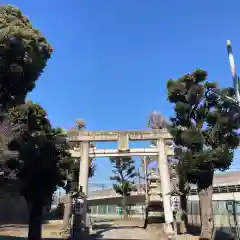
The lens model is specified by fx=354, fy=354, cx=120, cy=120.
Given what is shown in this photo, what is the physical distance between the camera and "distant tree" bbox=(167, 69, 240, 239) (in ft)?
61.1

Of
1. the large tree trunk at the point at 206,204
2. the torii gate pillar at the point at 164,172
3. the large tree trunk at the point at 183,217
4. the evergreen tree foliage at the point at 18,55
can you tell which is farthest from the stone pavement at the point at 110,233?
the evergreen tree foliage at the point at 18,55

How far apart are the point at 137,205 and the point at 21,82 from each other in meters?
37.6

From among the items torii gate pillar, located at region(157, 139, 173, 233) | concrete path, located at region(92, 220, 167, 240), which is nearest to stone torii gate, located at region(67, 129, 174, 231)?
torii gate pillar, located at region(157, 139, 173, 233)

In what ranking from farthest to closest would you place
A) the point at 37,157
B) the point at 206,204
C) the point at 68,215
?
the point at 68,215, the point at 206,204, the point at 37,157

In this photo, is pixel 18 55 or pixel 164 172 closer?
pixel 18 55

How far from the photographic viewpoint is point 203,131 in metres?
19.6

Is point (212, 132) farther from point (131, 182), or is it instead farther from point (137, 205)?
point (137, 205)

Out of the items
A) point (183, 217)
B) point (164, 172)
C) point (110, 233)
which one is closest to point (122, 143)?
point (164, 172)

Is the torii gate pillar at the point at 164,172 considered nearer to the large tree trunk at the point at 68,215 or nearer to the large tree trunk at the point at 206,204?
the large tree trunk at the point at 68,215

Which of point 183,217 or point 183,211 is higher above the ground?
point 183,211

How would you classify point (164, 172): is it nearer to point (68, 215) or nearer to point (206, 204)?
point (68, 215)

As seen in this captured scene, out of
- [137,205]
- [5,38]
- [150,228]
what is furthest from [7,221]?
[137,205]

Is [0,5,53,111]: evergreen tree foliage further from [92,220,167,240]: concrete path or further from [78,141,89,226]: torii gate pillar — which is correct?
[92,220,167,240]: concrete path

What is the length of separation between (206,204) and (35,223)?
9235 mm
